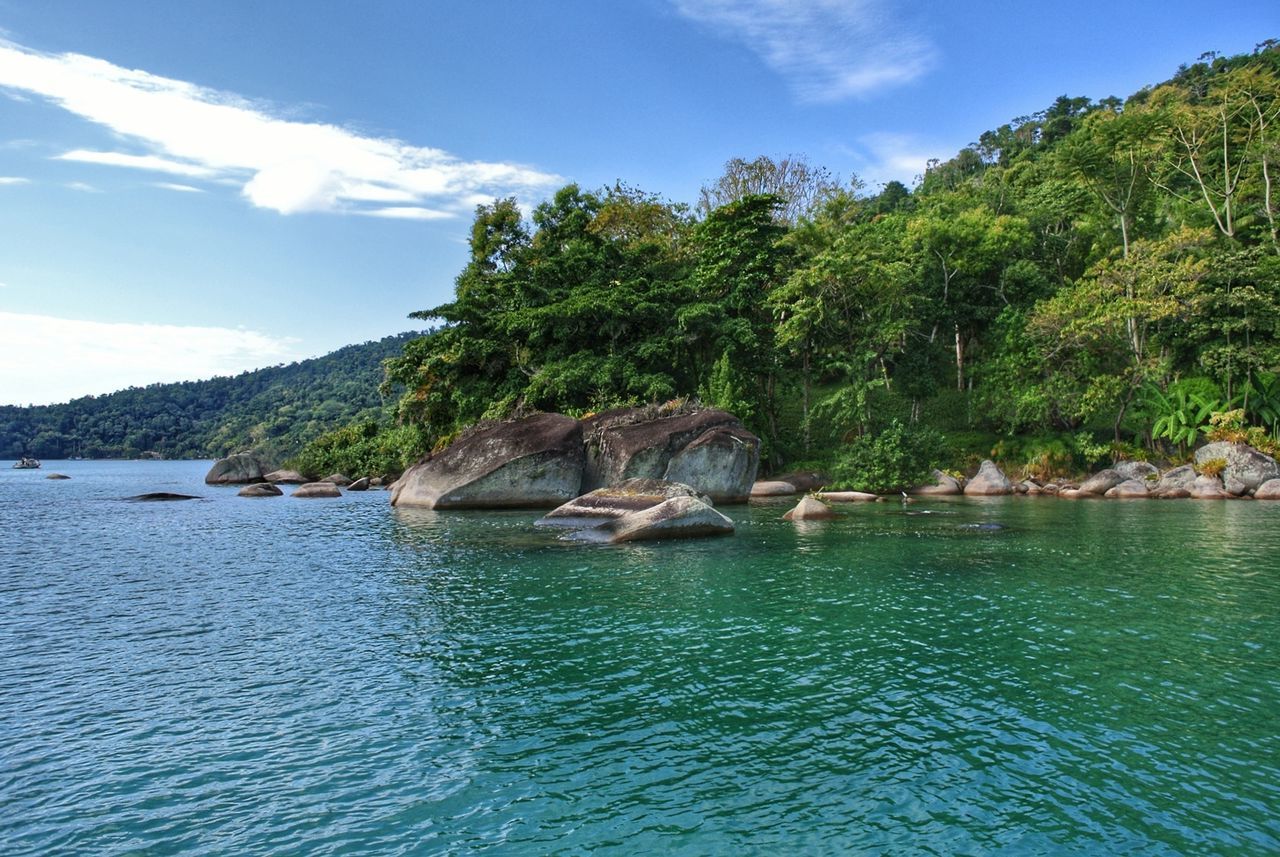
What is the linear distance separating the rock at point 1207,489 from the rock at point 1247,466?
1.70 ft

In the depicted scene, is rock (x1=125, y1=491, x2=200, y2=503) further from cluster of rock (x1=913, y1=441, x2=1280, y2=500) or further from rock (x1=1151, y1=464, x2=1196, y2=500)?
rock (x1=1151, y1=464, x2=1196, y2=500)

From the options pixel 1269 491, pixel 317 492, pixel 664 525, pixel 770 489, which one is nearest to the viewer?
pixel 664 525

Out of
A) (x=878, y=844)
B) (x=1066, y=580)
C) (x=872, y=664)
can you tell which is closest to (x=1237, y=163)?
(x=1066, y=580)

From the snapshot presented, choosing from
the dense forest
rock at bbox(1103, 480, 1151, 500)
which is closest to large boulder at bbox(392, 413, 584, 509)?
the dense forest

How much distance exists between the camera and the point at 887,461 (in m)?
37.9

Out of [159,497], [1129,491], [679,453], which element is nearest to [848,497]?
[679,453]

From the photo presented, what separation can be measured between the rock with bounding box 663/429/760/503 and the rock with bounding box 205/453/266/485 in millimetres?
39199

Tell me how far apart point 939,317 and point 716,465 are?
77.3ft

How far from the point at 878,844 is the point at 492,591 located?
1048cm

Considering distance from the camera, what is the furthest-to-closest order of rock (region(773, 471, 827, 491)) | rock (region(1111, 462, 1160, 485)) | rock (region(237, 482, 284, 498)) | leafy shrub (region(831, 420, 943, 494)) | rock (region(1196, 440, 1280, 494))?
rock (region(237, 482, 284, 498)) < rock (region(773, 471, 827, 491)) < rock (region(1111, 462, 1160, 485)) < leafy shrub (region(831, 420, 943, 494)) < rock (region(1196, 440, 1280, 494))

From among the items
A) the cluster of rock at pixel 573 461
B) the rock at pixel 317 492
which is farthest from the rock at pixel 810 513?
the rock at pixel 317 492

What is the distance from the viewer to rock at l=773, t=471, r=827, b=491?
4200 centimetres

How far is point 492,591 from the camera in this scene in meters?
14.9

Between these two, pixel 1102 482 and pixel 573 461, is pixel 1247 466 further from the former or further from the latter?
pixel 573 461
